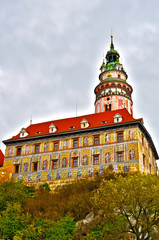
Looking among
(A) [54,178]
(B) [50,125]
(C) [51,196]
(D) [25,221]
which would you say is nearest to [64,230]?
(D) [25,221]

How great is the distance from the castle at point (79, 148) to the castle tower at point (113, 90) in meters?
5.80

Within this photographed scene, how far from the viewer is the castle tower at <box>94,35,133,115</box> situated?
48.5 metres

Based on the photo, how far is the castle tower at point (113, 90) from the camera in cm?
4847

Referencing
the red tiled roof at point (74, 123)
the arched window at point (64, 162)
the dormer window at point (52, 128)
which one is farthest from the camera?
the dormer window at point (52, 128)

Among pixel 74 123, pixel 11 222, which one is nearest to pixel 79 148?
pixel 74 123

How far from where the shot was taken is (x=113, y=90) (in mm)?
49594

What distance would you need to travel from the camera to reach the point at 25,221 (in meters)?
24.7

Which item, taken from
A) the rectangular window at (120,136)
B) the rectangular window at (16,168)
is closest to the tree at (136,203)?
the rectangular window at (120,136)

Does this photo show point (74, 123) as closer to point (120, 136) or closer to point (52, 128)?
point (52, 128)

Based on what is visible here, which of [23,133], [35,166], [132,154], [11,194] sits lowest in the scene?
[11,194]

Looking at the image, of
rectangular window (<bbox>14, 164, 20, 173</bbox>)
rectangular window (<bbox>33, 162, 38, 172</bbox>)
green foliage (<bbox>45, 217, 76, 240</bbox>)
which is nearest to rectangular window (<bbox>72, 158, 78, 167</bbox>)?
rectangular window (<bbox>33, 162, 38, 172</bbox>)

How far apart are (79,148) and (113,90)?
A: 1439 cm

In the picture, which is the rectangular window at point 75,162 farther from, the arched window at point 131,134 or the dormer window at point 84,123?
the arched window at point 131,134

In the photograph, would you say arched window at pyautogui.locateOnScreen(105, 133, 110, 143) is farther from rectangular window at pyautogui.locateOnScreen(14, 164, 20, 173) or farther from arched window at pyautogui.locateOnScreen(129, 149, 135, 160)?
rectangular window at pyautogui.locateOnScreen(14, 164, 20, 173)
